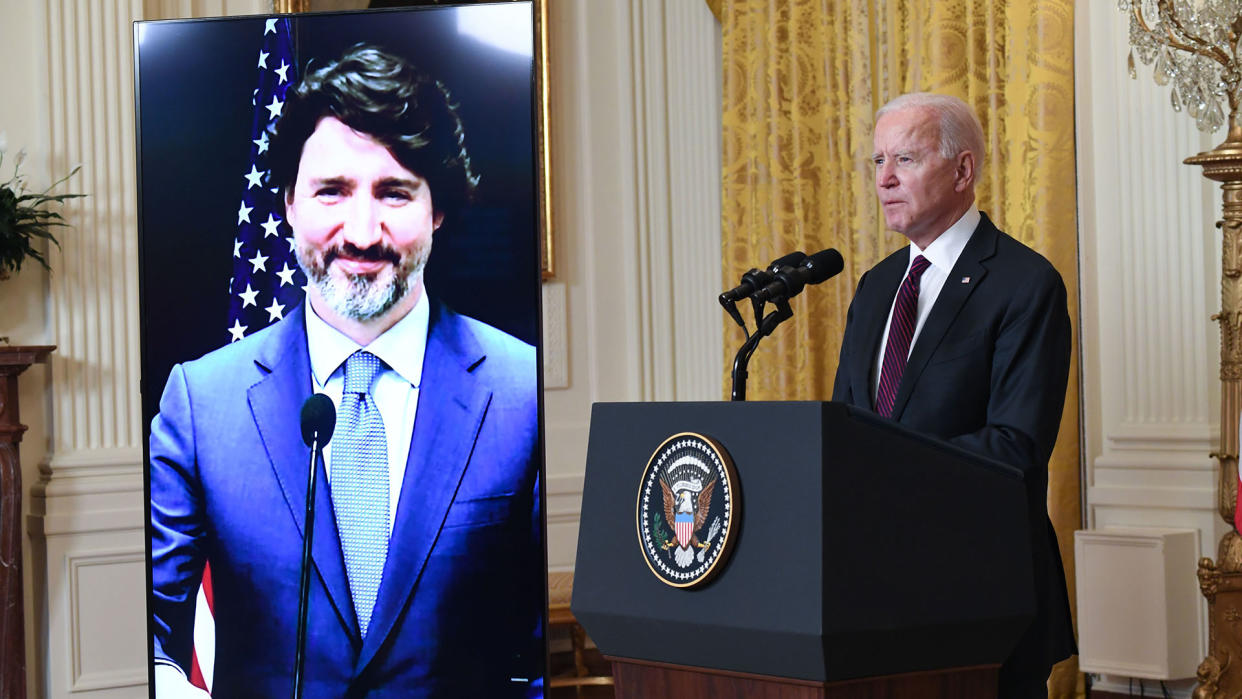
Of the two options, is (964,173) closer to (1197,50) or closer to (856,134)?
(1197,50)

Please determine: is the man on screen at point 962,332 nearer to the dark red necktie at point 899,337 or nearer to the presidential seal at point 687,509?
the dark red necktie at point 899,337

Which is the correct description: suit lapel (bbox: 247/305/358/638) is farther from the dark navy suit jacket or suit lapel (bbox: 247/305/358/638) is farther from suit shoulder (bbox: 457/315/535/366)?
the dark navy suit jacket

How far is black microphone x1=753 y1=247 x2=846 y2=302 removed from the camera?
197 centimetres

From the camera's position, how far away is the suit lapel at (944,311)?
2.37 m

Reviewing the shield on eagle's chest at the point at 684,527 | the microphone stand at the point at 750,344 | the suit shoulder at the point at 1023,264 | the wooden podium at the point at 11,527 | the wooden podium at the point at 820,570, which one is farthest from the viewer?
the wooden podium at the point at 11,527

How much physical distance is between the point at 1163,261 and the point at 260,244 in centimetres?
296

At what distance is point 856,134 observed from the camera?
5.07 metres

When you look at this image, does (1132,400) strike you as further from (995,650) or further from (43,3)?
(43,3)

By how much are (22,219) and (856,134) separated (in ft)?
10.4

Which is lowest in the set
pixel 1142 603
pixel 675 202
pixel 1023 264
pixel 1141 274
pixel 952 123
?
pixel 1142 603

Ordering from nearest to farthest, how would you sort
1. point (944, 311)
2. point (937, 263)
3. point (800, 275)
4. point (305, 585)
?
point (800, 275), point (944, 311), point (937, 263), point (305, 585)

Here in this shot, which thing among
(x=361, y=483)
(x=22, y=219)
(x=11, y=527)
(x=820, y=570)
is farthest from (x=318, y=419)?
(x=22, y=219)

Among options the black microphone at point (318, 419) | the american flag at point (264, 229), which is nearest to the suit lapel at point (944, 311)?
the black microphone at point (318, 419)

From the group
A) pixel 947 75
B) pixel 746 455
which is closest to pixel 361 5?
pixel 947 75
